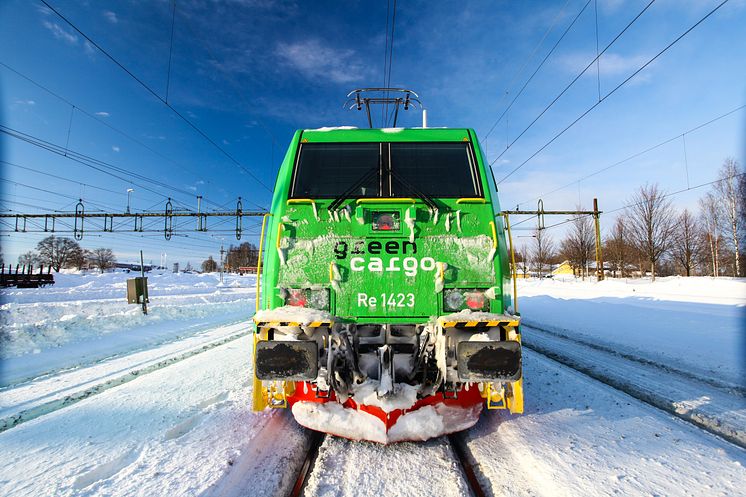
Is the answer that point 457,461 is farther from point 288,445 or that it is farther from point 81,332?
point 81,332

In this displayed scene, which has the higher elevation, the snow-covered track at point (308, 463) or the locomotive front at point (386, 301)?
the locomotive front at point (386, 301)

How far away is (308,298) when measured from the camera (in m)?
3.17

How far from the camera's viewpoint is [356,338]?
120 inches

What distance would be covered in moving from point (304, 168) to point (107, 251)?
291ft

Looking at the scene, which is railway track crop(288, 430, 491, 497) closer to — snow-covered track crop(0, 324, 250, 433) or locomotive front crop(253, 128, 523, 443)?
locomotive front crop(253, 128, 523, 443)

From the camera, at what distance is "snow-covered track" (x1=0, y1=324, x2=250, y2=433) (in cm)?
368

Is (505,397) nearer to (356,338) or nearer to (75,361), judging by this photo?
(356,338)

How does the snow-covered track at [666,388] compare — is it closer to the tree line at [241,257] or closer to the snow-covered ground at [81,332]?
the snow-covered ground at [81,332]

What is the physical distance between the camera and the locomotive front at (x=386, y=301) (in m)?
2.76

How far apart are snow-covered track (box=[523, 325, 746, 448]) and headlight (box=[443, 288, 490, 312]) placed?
2495 mm

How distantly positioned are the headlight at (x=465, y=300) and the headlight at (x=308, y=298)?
1086 mm

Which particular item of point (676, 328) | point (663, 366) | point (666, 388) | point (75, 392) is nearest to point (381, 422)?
point (666, 388)

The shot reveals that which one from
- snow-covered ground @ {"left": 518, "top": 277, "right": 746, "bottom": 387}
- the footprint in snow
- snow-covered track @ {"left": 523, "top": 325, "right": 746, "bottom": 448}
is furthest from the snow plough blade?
snow-covered ground @ {"left": 518, "top": 277, "right": 746, "bottom": 387}

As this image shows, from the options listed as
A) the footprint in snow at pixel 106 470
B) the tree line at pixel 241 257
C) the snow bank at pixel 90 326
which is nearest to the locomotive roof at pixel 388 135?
the footprint in snow at pixel 106 470
